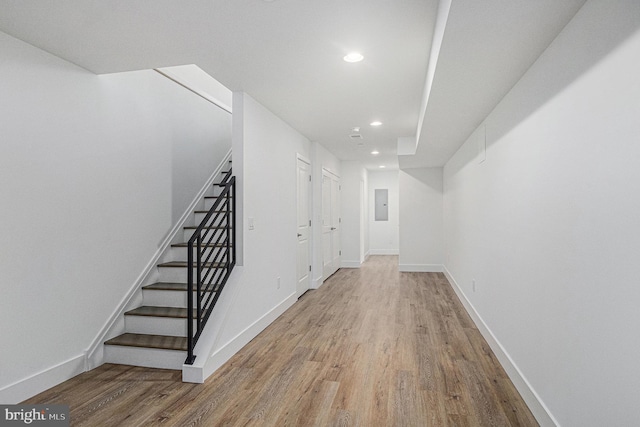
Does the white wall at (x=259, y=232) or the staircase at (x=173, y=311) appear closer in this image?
the staircase at (x=173, y=311)

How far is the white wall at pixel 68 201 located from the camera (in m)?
2.32

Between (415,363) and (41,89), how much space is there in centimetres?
333

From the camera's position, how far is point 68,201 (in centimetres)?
268

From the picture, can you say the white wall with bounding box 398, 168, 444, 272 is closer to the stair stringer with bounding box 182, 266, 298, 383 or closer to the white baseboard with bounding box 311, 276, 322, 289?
the white baseboard with bounding box 311, 276, 322, 289

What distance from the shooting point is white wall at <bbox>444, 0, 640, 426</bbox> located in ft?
4.24

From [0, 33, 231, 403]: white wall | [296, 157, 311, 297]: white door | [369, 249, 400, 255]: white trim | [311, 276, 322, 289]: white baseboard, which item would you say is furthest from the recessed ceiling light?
[369, 249, 400, 255]: white trim

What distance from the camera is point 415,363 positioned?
9.68 feet

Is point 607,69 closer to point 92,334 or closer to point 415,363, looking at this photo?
point 415,363

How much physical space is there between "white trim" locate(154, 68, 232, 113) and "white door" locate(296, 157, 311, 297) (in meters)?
1.22

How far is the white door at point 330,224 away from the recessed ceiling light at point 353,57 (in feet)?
12.0

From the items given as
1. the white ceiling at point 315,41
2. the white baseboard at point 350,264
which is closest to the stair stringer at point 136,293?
the white ceiling at point 315,41

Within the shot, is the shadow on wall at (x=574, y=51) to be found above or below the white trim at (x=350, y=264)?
above

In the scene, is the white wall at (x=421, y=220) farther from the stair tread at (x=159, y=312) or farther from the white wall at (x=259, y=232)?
the stair tread at (x=159, y=312)

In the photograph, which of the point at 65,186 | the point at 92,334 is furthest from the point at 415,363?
the point at 65,186
